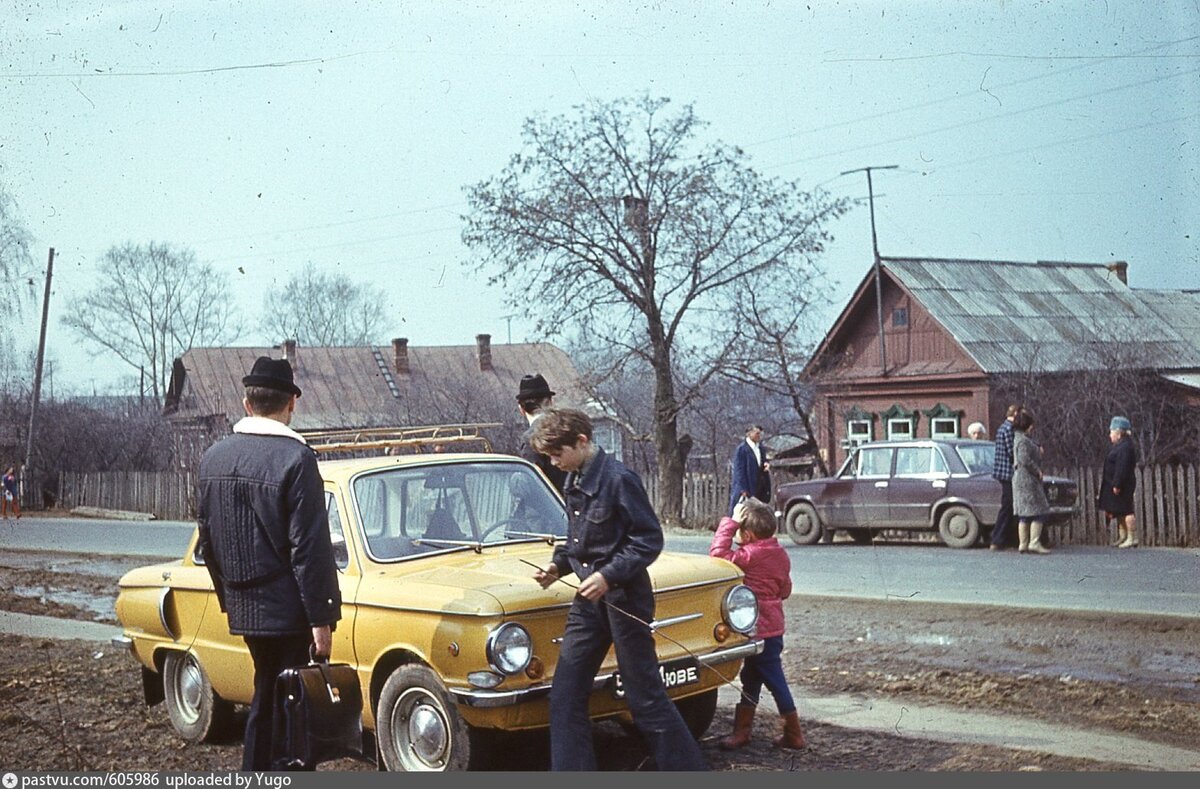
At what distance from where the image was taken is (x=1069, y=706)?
7.45 metres

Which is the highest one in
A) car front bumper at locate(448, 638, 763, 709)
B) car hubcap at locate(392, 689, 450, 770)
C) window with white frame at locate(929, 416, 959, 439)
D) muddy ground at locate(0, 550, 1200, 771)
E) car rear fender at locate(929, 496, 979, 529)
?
window with white frame at locate(929, 416, 959, 439)

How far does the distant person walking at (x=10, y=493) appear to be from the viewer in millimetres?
28703

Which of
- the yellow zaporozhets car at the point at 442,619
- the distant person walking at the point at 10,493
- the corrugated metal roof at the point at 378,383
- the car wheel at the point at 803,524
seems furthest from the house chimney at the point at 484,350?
the yellow zaporozhets car at the point at 442,619

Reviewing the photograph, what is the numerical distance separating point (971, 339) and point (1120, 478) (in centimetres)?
1275

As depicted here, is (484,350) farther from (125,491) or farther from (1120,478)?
(1120,478)

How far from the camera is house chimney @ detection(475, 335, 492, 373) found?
34438 millimetres

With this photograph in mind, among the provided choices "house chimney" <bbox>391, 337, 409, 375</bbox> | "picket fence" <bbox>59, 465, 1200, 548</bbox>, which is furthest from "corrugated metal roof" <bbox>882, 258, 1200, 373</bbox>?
A: "house chimney" <bbox>391, 337, 409, 375</bbox>

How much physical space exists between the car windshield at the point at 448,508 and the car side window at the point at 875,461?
13.0 metres

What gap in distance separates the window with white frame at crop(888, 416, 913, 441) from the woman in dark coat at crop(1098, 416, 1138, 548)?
16304 millimetres

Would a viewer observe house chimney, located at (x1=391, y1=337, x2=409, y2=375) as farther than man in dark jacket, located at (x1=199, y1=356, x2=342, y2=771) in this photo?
Yes

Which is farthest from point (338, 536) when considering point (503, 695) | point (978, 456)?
point (978, 456)

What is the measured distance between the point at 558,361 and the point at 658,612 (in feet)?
76.1

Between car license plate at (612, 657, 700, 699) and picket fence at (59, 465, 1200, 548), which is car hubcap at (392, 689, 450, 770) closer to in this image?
car license plate at (612, 657, 700, 699)

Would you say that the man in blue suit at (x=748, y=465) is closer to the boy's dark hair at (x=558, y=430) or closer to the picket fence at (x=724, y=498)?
the picket fence at (x=724, y=498)
